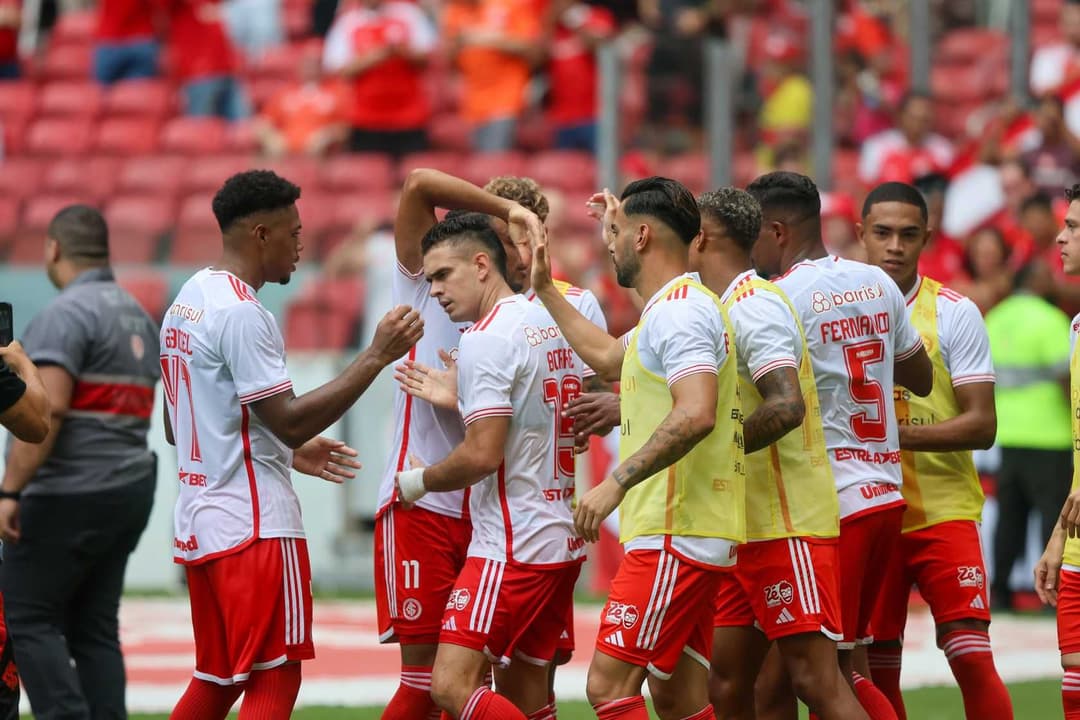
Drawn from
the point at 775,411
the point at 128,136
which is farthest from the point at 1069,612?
the point at 128,136

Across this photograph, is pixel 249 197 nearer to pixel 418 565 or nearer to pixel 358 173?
pixel 418 565

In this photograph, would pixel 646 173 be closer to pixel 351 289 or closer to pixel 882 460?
pixel 351 289

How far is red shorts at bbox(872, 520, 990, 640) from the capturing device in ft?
23.9

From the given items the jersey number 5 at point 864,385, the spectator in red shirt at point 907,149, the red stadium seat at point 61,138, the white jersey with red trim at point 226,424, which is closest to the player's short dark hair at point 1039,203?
the spectator in red shirt at point 907,149

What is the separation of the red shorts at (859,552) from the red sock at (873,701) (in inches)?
6.6

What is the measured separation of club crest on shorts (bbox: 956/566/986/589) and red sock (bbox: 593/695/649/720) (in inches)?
78.3

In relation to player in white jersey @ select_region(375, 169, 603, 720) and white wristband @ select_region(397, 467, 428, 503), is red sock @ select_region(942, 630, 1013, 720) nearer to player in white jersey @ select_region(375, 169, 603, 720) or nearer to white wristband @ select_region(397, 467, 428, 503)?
player in white jersey @ select_region(375, 169, 603, 720)

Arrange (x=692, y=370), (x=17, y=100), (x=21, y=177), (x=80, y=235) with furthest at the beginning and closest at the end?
(x=17, y=100) → (x=21, y=177) → (x=80, y=235) → (x=692, y=370)

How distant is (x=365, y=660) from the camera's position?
10891 millimetres

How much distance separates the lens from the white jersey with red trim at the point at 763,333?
246 inches

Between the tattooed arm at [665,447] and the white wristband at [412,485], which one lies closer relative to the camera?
the tattooed arm at [665,447]

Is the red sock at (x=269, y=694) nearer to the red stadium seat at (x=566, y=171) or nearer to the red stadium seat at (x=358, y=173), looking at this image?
the red stadium seat at (x=566, y=171)

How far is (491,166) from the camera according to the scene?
54.1 feet

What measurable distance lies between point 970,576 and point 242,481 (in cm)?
313
